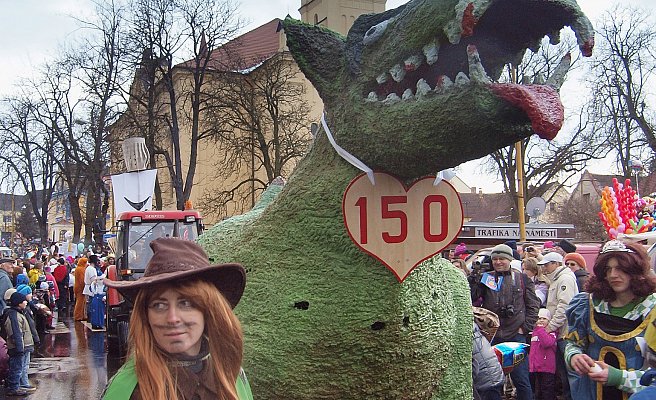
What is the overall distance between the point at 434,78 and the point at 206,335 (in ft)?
3.70

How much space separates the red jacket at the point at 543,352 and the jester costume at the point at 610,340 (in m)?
2.69

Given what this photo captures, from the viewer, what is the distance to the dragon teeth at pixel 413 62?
2.24 meters

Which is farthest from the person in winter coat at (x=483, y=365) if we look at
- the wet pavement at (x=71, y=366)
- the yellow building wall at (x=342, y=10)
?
the yellow building wall at (x=342, y=10)

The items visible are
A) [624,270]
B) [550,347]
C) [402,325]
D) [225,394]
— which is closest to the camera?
[225,394]

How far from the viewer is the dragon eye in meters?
2.40

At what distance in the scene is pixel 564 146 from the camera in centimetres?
2434

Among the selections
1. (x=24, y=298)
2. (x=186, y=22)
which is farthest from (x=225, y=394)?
(x=186, y=22)

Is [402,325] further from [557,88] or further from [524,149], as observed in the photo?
[524,149]

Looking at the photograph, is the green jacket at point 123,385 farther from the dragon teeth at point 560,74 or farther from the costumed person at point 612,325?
the costumed person at point 612,325

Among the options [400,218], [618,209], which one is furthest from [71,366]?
[400,218]

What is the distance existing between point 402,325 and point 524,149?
22623 mm

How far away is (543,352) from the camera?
248 inches

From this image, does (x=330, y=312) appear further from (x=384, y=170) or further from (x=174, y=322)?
(x=174, y=322)

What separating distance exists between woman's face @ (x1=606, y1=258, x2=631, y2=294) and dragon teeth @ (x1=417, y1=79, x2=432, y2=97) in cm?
189
